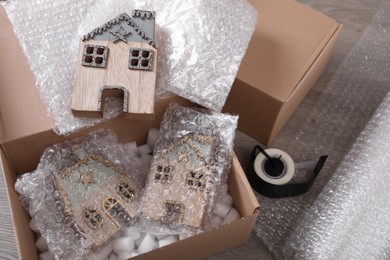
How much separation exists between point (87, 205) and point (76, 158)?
3.8 inches

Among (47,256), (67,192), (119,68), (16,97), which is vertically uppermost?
(119,68)

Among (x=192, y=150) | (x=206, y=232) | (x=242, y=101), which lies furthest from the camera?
(x=242, y=101)

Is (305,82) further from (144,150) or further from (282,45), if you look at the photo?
(144,150)

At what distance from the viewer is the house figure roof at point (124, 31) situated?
3.01 feet

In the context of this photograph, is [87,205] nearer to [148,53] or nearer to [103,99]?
[103,99]

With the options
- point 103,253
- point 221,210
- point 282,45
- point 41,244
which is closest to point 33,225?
point 41,244

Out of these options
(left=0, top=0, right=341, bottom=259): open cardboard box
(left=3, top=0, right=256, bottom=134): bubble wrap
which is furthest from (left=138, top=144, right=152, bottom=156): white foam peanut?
(left=3, top=0, right=256, bottom=134): bubble wrap

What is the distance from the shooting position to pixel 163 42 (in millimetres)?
985

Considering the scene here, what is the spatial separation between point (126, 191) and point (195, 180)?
13 cm

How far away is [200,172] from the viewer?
933mm

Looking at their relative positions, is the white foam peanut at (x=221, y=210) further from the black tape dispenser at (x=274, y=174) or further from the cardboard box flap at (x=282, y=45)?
the cardboard box flap at (x=282, y=45)

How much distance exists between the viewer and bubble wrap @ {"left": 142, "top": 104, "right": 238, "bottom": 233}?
36.0 inches

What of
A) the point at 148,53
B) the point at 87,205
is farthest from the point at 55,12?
the point at 87,205

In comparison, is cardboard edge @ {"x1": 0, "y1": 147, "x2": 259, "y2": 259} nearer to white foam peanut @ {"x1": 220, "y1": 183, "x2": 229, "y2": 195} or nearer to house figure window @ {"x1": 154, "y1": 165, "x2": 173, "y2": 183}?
white foam peanut @ {"x1": 220, "y1": 183, "x2": 229, "y2": 195}
